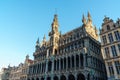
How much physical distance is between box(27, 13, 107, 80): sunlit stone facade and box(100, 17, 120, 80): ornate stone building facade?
4.53 metres

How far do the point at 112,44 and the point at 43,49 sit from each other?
3079 cm

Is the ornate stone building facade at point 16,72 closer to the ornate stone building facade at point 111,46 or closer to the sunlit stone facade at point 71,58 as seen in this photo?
the sunlit stone facade at point 71,58

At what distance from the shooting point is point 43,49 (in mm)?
56375

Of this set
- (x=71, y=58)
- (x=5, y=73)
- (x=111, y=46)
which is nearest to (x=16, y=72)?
(x=5, y=73)

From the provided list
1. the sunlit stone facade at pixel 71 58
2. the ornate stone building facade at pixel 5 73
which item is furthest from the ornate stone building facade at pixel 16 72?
the sunlit stone facade at pixel 71 58

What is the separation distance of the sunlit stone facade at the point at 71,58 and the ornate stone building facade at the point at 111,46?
4529mm

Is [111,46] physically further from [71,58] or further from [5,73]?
[5,73]

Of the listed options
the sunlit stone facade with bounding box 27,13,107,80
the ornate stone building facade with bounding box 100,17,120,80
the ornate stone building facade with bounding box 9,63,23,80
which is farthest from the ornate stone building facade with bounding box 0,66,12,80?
the ornate stone building facade with bounding box 100,17,120,80

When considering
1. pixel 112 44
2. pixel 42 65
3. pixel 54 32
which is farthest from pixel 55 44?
pixel 112 44

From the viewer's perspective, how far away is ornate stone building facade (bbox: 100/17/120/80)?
33.4 metres

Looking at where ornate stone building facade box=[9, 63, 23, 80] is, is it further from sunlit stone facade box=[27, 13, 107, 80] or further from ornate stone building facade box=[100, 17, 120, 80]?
ornate stone building facade box=[100, 17, 120, 80]

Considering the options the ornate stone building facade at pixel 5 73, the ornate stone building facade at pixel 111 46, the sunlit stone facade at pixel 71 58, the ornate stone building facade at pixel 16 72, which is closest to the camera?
the ornate stone building facade at pixel 111 46

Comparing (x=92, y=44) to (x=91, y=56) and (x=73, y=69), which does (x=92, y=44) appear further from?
(x=73, y=69)

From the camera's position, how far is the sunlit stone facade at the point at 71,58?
122ft
